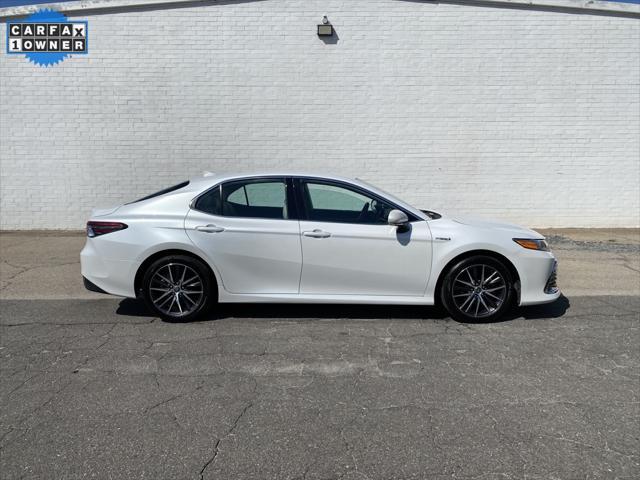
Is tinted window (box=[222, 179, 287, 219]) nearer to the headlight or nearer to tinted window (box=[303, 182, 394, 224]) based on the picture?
tinted window (box=[303, 182, 394, 224])

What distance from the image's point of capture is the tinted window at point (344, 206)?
6008 mm

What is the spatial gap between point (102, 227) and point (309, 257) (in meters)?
2.13

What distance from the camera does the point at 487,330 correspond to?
5.83 metres

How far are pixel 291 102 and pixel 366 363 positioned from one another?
7.73 meters

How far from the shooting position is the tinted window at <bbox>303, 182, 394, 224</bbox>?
19.7ft

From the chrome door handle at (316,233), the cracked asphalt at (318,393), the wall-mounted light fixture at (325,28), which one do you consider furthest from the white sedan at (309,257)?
the wall-mounted light fixture at (325,28)

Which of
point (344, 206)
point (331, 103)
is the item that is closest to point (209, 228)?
point (344, 206)

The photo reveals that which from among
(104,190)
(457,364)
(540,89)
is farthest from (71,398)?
(540,89)

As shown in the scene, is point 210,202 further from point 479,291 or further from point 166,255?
point 479,291

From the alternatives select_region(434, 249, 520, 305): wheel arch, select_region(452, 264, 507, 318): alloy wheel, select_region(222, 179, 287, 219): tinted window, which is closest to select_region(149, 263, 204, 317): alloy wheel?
select_region(222, 179, 287, 219): tinted window

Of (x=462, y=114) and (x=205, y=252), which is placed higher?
(x=462, y=114)

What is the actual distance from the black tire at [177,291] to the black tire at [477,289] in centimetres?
240

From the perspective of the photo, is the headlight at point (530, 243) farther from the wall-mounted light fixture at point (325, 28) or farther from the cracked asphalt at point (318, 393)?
the wall-mounted light fixture at point (325, 28)

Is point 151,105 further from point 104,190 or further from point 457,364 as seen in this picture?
point 457,364
